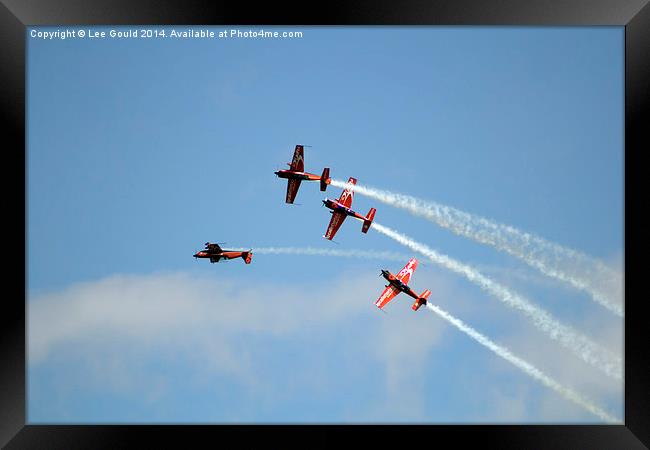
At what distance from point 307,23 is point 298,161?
21077 millimetres

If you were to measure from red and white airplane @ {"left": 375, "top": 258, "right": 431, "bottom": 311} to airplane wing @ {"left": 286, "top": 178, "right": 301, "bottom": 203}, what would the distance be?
7025 mm

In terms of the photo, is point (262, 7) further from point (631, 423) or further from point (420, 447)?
point (631, 423)

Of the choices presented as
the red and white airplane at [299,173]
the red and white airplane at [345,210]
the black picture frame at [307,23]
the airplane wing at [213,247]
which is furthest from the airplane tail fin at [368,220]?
the black picture frame at [307,23]

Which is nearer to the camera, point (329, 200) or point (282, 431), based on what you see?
point (282, 431)

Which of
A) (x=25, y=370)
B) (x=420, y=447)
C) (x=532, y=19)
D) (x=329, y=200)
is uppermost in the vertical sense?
(x=532, y=19)

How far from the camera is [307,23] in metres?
24.5

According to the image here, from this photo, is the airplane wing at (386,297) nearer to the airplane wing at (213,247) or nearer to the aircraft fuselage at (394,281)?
the aircraft fuselage at (394,281)

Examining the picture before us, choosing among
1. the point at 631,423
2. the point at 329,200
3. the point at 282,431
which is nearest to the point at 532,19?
the point at 631,423

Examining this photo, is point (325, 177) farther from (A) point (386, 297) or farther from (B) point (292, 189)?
(A) point (386, 297)

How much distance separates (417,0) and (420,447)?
13313 mm

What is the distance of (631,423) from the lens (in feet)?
81.8

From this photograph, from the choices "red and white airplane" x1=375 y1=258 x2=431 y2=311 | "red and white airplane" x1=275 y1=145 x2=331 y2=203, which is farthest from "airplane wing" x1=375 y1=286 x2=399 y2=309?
"red and white airplane" x1=275 y1=145 x2=331 y2=203

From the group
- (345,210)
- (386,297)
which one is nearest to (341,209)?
(345,210)

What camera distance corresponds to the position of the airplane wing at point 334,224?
48.0 metres
